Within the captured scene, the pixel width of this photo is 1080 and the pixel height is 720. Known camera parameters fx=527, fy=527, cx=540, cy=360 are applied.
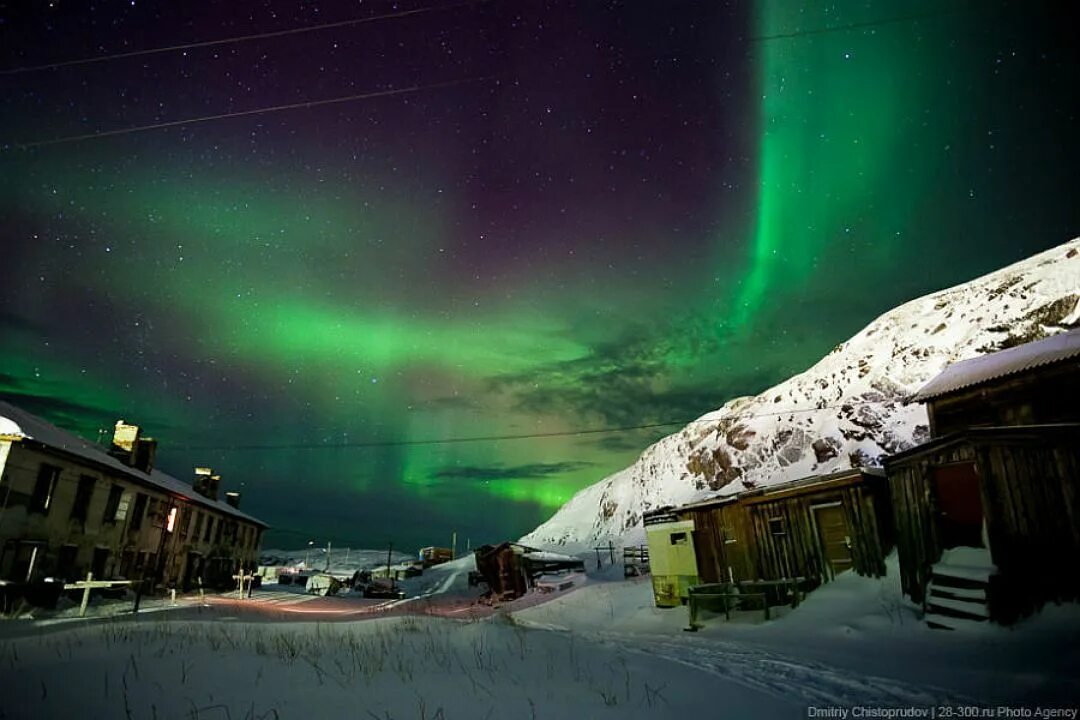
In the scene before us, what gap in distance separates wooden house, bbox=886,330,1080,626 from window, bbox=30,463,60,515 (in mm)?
33372

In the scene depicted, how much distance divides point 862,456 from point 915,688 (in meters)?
53.9

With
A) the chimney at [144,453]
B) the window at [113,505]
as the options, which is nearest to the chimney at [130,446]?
the chimney at [144,453]

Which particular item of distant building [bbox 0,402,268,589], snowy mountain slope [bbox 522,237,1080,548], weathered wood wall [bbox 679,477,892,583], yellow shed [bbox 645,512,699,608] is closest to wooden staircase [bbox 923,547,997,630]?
weathered wood wall [bbox 679,477,892,583]

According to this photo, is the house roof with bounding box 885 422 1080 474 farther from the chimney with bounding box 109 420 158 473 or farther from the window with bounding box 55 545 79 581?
the chimney with bounding box 109 420 158 473

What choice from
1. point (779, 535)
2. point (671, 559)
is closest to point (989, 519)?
point (779, 535)

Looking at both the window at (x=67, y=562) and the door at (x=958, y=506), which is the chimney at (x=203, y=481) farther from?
the door at (x=958, y=506)

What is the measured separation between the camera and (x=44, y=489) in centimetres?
2377

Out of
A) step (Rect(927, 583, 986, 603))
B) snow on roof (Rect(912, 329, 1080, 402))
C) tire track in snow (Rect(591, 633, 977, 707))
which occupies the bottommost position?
tire track in snow (Rect(591, 633, 977, 707))

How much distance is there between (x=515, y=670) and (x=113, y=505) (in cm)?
3081

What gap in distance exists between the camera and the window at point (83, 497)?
25689 millimetres

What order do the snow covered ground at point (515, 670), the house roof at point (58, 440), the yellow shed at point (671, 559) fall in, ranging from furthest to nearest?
the yellow shed at point (671, 559) → the house roof at point (58, 440) → the snow covered ground at point (515, 670)

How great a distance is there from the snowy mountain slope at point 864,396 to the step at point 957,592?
4402cm

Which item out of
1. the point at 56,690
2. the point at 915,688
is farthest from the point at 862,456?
the point at 56,690

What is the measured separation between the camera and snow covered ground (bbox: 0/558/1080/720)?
6.02 m
